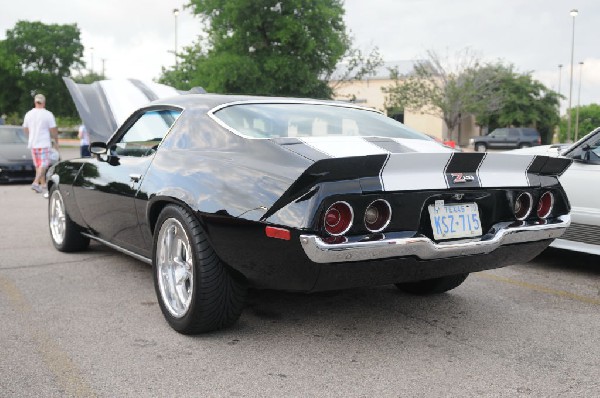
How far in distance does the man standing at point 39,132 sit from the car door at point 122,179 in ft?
22.7

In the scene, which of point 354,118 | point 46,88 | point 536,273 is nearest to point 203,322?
→ point 354,118

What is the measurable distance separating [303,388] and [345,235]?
712mm

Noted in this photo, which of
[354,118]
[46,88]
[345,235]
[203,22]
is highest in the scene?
[203,22]

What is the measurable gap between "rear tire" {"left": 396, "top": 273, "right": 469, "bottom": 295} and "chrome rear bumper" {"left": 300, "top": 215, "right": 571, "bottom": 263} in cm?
84

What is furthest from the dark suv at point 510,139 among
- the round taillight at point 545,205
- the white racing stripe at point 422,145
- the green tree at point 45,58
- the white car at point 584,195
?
the round taillight at point 545,205

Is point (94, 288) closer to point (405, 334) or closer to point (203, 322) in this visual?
point (203, 322)

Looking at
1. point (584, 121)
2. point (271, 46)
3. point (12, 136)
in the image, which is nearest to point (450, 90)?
point (271, 46)

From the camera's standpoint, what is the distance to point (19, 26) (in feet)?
178

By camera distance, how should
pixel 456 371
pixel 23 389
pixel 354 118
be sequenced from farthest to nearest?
pixel 354 118, pixel 456 371, pixel 23 389

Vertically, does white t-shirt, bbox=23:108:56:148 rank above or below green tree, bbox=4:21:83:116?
below

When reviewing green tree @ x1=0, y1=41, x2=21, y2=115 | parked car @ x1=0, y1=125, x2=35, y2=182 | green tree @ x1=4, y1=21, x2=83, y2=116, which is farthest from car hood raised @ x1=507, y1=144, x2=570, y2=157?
green tree @ x1=0, y1=41, x2=21, y2=115

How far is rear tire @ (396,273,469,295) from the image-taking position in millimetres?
4191

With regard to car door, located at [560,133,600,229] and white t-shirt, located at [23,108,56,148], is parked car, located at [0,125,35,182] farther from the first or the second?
car door, located at [560,133,600,229]

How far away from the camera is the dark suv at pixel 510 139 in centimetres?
4216
